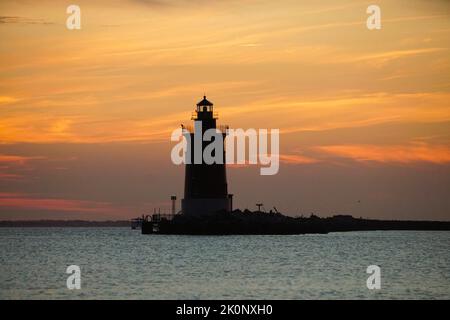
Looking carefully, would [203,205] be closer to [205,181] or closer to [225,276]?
[205,181]

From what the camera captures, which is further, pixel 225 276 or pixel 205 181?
pixel 205 181

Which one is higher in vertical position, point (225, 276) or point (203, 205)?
point (203, 205)

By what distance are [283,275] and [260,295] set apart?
8177mm

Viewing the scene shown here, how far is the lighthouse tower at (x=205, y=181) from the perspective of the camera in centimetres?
6681

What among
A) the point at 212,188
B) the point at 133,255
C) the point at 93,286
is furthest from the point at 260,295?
the point at 212,188

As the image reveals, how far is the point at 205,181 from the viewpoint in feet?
220

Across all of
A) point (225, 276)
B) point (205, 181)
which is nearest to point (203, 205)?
point (205, 181)

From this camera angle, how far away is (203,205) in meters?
69.6

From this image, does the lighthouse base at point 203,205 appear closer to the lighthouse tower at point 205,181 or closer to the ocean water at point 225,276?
the lighthouse tower at point 205,181

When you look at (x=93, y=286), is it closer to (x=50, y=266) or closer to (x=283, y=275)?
(x=283, y=275)

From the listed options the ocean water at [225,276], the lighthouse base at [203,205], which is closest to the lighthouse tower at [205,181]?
the lighthouse base at [203,205]

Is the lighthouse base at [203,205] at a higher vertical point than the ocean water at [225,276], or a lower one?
higher

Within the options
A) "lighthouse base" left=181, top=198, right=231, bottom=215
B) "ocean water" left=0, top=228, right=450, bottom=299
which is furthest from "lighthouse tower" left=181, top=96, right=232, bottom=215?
"ocean water" left=0, top=228, right=450, bottom=299

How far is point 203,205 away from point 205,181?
3.10 meters
